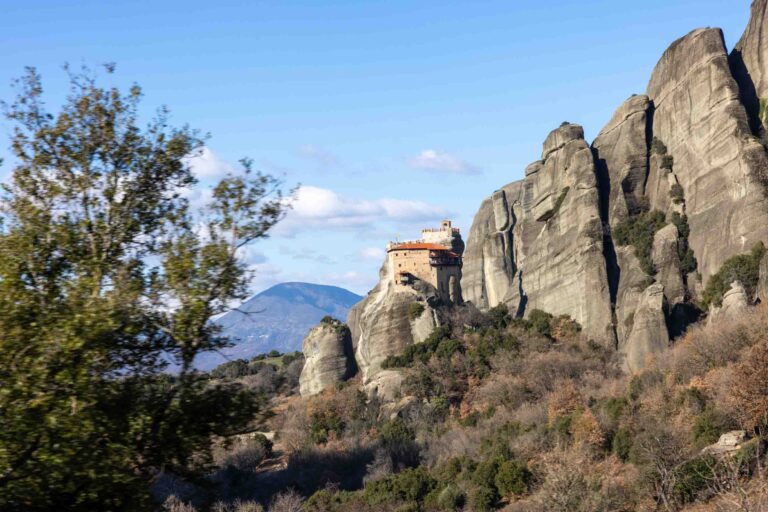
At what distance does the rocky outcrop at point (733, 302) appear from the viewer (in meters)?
55.9

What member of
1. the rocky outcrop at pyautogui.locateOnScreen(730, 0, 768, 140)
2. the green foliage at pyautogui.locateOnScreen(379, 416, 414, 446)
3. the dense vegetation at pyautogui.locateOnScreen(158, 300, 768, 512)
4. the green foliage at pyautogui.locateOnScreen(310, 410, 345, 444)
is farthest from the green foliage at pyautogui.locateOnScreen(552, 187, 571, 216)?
the green foliage at pyautogui.locateOnScreen(310, 410, 345, 444)

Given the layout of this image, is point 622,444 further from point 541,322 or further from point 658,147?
point 658,147

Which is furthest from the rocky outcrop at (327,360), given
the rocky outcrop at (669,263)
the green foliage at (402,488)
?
the rocky outcrop at (669,263)

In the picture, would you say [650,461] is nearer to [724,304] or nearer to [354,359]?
[724,304]

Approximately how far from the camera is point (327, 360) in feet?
284

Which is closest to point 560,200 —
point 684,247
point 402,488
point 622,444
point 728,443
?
point 684,247

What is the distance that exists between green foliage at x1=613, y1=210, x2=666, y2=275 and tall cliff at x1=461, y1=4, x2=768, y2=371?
0.10 metres

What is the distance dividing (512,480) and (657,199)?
32.3 m

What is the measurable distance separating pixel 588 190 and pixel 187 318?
66.8 meters

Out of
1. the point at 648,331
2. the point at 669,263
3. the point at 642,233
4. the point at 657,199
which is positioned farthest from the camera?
the point at 657,199

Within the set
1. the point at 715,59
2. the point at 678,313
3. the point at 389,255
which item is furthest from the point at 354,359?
the point at 715,59

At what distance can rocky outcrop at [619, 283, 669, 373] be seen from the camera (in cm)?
6172

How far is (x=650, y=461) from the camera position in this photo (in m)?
44.9

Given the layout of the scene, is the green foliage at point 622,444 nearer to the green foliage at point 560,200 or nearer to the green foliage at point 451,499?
the green foliage at point 451,499
